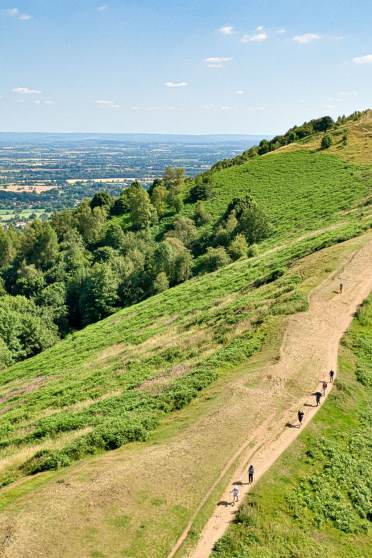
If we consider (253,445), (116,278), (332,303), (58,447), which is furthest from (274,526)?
(116,278)

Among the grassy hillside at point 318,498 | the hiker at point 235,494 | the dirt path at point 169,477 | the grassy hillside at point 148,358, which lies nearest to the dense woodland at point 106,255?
the grassy hillside at point 148,358

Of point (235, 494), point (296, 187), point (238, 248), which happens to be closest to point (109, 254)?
point (238, 248)

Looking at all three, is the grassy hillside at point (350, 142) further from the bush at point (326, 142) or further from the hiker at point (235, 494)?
the hiker at point (235, 494)

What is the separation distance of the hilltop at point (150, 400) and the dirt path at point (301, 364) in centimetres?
63

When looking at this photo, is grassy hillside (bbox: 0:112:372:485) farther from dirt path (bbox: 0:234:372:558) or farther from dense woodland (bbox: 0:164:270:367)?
dense woodland (bbox: 0:164:270:367)

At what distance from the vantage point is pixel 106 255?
73750mm

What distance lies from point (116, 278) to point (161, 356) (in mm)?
33409

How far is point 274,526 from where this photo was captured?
595 inches

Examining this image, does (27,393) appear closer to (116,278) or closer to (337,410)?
(337,410)

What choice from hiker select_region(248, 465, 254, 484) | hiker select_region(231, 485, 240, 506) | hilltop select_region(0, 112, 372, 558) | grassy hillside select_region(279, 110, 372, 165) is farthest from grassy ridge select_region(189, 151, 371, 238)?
hiker select_region(231, 485, 240, 506)

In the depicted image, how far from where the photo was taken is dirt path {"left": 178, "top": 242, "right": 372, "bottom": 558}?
52.3 feet

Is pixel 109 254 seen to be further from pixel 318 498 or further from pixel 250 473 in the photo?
pixel 318 498

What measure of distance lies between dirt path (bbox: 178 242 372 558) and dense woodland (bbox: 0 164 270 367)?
2783 cm

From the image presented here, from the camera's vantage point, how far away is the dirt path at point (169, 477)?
14.5 meters
